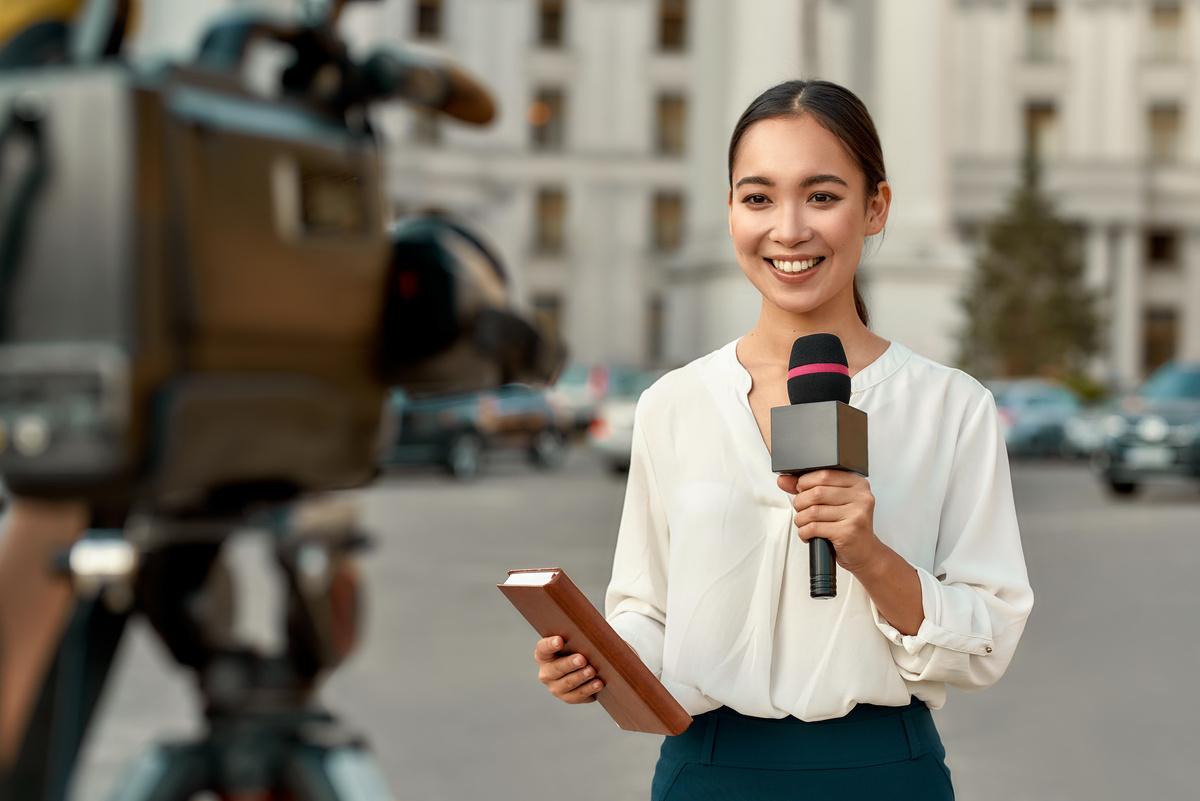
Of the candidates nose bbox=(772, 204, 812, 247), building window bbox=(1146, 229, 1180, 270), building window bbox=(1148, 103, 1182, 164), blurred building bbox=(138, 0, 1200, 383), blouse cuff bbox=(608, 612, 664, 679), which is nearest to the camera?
nose bbox=(772, 204, 812, 247)

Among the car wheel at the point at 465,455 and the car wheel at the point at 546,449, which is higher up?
the car wheel at the point at 465,455

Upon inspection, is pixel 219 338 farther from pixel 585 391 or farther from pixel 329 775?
pixel 585 391

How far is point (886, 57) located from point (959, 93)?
33.5 m

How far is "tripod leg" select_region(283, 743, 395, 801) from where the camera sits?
5.25 ft

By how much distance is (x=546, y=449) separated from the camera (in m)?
22.4

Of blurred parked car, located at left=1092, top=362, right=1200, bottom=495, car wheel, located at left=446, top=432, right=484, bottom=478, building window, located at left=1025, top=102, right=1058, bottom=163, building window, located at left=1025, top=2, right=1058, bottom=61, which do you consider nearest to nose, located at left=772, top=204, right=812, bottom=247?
blurred parked car, located at left=1092, top=362, right=1200, bottom=495

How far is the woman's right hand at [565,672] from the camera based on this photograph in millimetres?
1459

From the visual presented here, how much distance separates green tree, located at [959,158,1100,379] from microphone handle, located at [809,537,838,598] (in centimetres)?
4066

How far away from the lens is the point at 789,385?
1426 mm

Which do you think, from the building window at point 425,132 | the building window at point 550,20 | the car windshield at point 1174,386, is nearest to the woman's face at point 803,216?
the car windshield at point 1174,386

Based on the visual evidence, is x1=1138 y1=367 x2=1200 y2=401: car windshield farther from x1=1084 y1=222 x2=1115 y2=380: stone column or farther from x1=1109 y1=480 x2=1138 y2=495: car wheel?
x1=1084 y1=222 x2=1115 y2=380: stone column

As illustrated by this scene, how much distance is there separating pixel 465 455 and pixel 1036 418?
1133 centimetres

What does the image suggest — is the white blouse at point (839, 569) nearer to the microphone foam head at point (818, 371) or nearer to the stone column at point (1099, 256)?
the microphone foam head at point (818, 371)

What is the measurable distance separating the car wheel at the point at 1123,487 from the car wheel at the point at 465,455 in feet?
26.7
